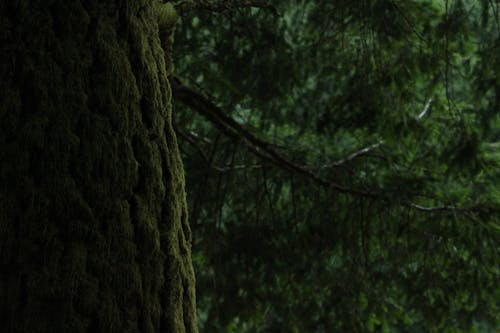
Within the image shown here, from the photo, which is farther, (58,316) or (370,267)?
(370,267)

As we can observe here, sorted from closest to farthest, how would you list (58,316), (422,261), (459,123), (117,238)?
1. (58,316)
2. (117,238)
3. (459,123)
4. (422,261)

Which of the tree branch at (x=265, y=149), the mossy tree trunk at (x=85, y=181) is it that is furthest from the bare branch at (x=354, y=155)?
the mossy tree trunk at (x=85, y=181)

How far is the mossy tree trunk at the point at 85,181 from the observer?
1.19 m

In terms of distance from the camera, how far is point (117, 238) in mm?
1282

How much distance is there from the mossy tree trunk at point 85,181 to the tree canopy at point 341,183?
2.66m

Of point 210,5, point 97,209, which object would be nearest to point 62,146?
point 97,209

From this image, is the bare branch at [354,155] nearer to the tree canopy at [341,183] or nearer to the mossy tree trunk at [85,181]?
the tree canopy at [341,183]

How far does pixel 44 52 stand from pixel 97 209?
1.10 feet

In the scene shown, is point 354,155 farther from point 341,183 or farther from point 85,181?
point 85,181

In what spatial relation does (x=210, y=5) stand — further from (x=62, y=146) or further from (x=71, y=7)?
(x=62, y=146)

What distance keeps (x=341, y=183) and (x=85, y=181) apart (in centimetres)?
336

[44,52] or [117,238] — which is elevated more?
[44,52]

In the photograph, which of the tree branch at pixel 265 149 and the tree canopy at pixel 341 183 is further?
the tree canopy at pixel 341 183

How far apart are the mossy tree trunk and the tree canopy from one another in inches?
105
